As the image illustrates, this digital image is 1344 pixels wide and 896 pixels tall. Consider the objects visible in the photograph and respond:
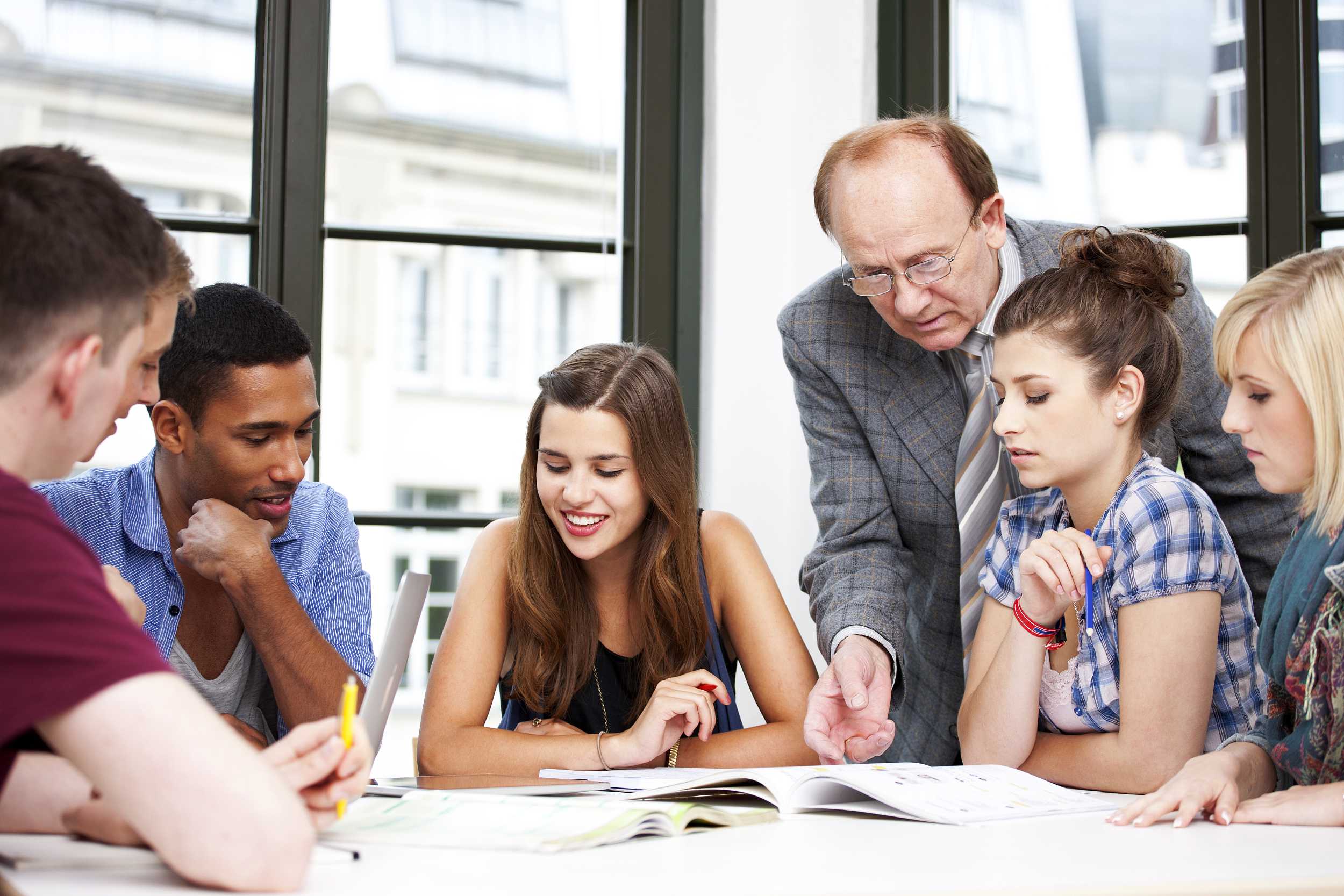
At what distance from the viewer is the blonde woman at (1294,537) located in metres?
1.21

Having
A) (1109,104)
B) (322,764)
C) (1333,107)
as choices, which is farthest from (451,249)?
(322,764)

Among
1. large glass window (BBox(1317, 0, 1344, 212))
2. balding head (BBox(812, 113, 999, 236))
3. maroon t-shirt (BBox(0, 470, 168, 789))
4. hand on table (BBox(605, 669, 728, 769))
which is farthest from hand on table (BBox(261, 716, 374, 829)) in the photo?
large glass window (BBox(1317, 0, 1344, 212))

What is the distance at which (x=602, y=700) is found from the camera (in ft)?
6.22

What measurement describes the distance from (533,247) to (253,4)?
2.60 ft

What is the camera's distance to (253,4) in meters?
2.64

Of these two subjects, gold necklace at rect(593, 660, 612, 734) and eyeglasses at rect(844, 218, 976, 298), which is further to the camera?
gold necklace at rect(593, 660, 612, 734)

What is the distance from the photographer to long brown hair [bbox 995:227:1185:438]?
163cm

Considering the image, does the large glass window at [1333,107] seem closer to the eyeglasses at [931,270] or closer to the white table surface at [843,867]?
the eyeglasses at [931,270]

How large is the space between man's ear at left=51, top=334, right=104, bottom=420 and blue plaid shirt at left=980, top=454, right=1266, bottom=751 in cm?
114

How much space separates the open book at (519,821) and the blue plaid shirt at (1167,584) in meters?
0.59

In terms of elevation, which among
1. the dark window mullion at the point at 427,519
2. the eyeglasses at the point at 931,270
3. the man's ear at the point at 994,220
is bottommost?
the dark window mullion at the point at 427,519

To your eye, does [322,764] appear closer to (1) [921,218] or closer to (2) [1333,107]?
(1) [921,218]

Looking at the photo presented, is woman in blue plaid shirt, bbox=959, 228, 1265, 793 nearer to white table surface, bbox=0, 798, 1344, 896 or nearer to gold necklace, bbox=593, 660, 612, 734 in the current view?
white table surface, bbox=0, 798, 1344, 896

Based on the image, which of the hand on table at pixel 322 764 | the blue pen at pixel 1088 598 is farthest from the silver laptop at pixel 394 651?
the blue pen at pixel 1088 598
